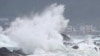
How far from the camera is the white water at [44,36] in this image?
29.2m

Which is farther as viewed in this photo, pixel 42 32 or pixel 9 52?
pixel 42 32

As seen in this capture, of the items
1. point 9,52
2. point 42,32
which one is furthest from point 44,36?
point 9,52

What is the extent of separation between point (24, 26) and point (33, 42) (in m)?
3.84

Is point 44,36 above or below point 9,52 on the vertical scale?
above

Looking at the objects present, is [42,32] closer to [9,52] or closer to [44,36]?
[44,36]

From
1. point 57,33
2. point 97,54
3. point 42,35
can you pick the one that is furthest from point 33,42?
point 97,54

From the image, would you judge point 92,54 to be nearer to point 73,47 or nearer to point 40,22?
point 73,47

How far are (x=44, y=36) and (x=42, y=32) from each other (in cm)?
56

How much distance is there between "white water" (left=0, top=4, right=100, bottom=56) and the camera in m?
29.2

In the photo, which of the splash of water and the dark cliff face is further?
the splash of water

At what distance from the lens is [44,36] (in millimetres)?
30484

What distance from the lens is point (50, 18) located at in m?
33.9

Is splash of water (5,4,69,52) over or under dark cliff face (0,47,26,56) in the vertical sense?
over

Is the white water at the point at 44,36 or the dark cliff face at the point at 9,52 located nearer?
the dark cliff face at the point at 9,52
